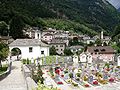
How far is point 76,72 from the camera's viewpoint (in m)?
43.0

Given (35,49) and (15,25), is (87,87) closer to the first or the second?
(35,49)

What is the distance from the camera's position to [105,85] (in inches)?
1393

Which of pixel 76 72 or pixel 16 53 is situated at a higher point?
pixel 16 53

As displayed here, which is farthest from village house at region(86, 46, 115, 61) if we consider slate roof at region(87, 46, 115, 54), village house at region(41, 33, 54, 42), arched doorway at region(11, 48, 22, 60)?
village house at region(41, 33, 54, 42)

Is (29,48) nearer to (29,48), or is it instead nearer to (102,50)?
(29,48)

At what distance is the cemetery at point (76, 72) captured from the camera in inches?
1416

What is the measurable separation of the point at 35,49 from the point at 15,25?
25160mm

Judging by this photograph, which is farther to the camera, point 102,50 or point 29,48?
point 102,50

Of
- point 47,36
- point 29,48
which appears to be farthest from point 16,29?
point 47,36

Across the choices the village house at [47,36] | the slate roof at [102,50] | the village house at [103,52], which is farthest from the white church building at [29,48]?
the village house at [47,36]

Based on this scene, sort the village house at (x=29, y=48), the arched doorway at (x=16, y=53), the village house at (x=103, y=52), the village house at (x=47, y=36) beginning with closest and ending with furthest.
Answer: the arched doorway at (x=16, y=53)
the village house at (x=29, y=48)
the village house at (x=103, y=52)
the village house at (x=47, y=36)

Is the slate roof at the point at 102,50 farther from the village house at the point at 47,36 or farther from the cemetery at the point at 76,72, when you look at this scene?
the village house at the point at 47,36

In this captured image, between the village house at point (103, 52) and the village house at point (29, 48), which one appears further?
the village house at point (103, 52)

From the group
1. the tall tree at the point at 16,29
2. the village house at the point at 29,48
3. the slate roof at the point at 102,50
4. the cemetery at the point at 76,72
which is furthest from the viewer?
the tall tree at the point at 16,29
